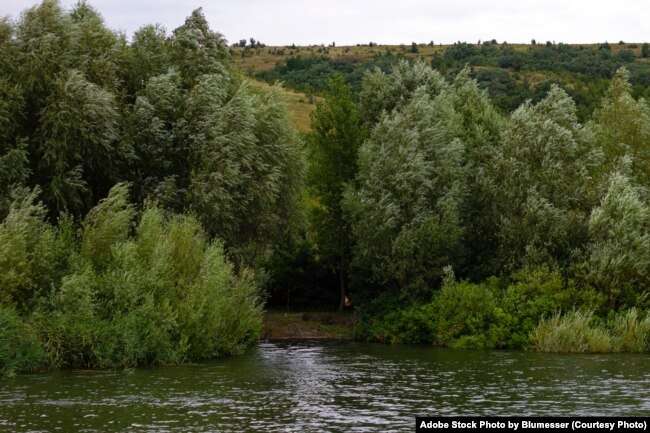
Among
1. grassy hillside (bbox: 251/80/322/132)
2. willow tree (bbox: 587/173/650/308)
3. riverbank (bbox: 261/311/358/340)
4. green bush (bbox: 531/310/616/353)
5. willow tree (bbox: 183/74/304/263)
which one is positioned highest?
grassy hillside (bbox: 251/80/322/132)

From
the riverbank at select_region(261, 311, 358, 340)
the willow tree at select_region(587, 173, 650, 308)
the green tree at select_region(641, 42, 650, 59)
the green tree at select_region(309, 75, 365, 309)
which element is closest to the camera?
the willow tree at select_region(587, 173, 650, 308)

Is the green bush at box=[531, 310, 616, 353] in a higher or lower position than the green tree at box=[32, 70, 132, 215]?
lower

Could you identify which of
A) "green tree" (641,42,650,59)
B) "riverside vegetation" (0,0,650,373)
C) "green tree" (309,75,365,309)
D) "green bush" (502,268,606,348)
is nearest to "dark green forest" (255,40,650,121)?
"green tree" (641,42,650,59)

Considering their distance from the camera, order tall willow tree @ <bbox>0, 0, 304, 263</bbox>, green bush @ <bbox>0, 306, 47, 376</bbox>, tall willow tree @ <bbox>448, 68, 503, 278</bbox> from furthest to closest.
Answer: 1. tall willow tree @ <bbox>448, 68, 503, 278</bbox>
2. tall willow tree @ <bbox>0, 0, 304, 263</bbox>
3. green bush @ <bbox>0, 306, 47, 376</bbox>

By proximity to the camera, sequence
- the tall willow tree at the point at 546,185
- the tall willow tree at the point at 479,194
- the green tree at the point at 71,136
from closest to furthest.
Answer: the green tree at the point at 71,136 → the tall willow tree at the point at 546,185 → the tall willow tree at the point at 479,194

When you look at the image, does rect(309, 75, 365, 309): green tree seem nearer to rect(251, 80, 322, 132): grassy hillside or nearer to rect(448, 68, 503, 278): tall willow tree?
rect(448, 68, 503, 278): tall willow tree

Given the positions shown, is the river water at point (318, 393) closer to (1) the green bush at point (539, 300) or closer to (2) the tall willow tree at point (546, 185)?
(1) the green bush at point (539, 300)

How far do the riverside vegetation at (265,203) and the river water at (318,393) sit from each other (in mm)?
3687

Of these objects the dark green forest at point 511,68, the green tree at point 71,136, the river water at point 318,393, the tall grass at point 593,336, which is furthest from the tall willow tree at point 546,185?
the dark green forest at point 511,68

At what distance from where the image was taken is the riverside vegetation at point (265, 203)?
41750mm

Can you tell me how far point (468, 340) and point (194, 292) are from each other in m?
18.3

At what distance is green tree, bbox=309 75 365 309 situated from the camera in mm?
66375

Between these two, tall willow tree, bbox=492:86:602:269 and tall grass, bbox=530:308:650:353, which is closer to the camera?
tall grass, bbox=530:308:650:353

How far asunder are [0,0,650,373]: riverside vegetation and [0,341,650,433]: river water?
3687 millimetres
